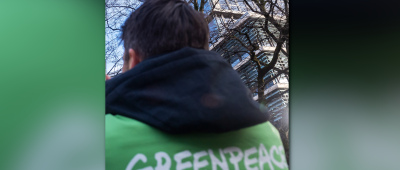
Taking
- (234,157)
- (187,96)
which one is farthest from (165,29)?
(234,157)

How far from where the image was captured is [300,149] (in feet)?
6.99

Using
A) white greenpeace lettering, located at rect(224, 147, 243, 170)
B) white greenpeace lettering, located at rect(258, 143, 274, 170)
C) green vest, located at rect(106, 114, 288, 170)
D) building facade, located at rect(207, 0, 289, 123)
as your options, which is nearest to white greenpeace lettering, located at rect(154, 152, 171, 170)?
green vest, located at rect(106, 114, 288, 170)

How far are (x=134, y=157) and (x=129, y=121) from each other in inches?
6.3

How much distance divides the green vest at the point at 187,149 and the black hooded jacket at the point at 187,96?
5 centimetres

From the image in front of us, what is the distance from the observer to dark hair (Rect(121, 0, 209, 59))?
1524 mm

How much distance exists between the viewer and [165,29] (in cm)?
154

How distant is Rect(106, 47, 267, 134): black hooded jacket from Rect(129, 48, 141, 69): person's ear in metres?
0.18

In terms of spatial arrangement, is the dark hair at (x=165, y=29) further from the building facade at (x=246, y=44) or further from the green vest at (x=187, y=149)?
the green vest at (x=187, y=149)

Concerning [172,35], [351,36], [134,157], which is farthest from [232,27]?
[134,157]

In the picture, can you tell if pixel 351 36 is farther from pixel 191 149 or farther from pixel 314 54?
pixel 191 149

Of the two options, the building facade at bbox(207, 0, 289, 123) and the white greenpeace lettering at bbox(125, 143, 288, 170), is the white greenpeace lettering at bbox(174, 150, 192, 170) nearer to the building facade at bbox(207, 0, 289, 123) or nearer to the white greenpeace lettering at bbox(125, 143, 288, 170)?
the white greenpeace lettering at bbox(125, 143, 288, 170)

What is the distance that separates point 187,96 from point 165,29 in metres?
0.43

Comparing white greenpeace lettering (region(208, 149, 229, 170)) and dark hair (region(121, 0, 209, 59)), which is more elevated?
dark hair (region(121, 0, 209, 59))

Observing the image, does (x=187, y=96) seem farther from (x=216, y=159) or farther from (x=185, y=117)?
(x=216, y=159)
